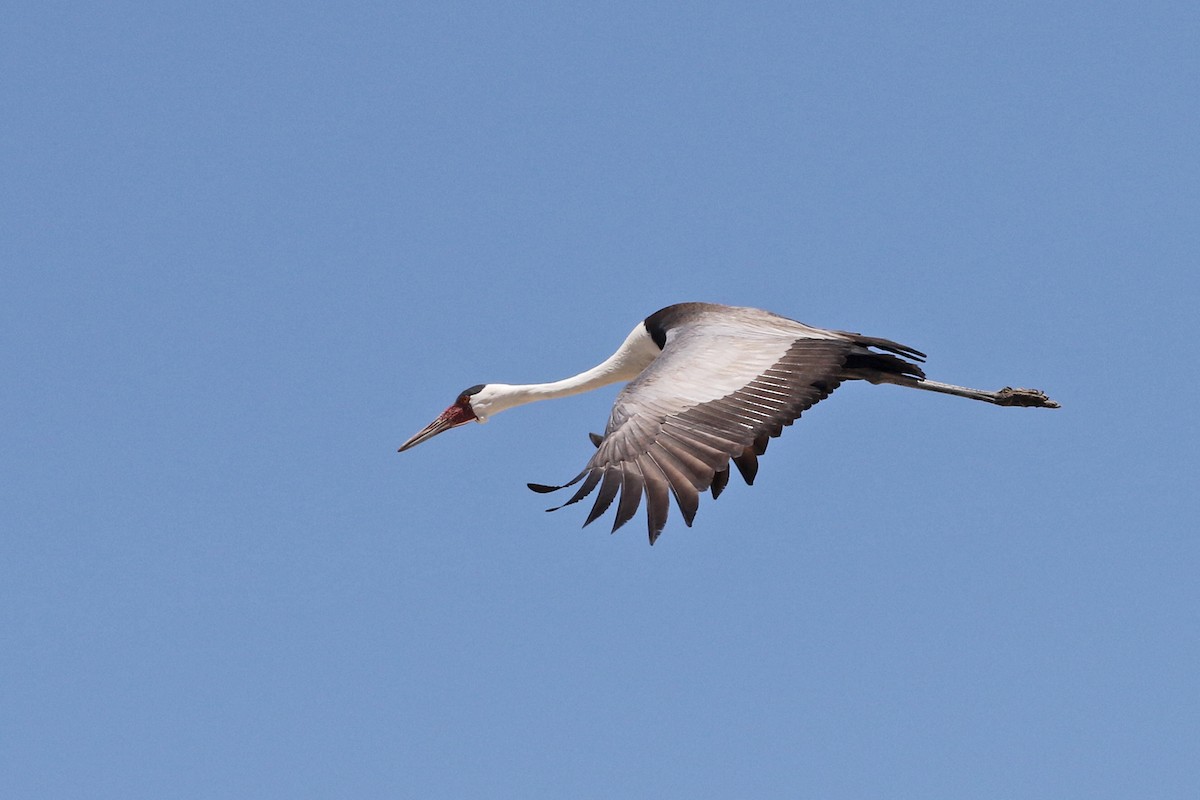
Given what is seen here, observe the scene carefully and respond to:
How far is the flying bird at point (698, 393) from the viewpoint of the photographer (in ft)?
43.4

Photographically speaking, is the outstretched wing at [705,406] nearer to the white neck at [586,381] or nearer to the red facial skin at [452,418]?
the white neck at [586,381]

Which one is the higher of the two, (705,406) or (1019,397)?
(1019,397)

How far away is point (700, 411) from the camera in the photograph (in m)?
14.3

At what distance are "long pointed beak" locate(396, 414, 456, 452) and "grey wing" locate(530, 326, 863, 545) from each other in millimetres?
3614

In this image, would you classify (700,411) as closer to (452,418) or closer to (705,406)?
(705,406)

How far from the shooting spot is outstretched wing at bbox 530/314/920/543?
43.1 feet

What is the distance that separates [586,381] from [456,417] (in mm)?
1608

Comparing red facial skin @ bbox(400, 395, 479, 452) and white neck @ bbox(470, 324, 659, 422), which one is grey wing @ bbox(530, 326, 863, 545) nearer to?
white neck @ bbox(470, 324, 659, 422)

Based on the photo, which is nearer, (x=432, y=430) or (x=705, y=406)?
(x=705, y=406)

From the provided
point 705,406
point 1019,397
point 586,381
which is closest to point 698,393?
point 705,406

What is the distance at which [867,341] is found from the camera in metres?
17.0

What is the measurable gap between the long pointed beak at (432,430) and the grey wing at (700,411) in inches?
142

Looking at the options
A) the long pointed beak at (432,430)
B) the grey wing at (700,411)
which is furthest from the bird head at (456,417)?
the grey wing at (700,411)

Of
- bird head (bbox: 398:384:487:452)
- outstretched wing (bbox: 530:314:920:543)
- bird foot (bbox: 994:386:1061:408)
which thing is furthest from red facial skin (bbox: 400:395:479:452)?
bird foot (bbox: 994:386:1061:408)
